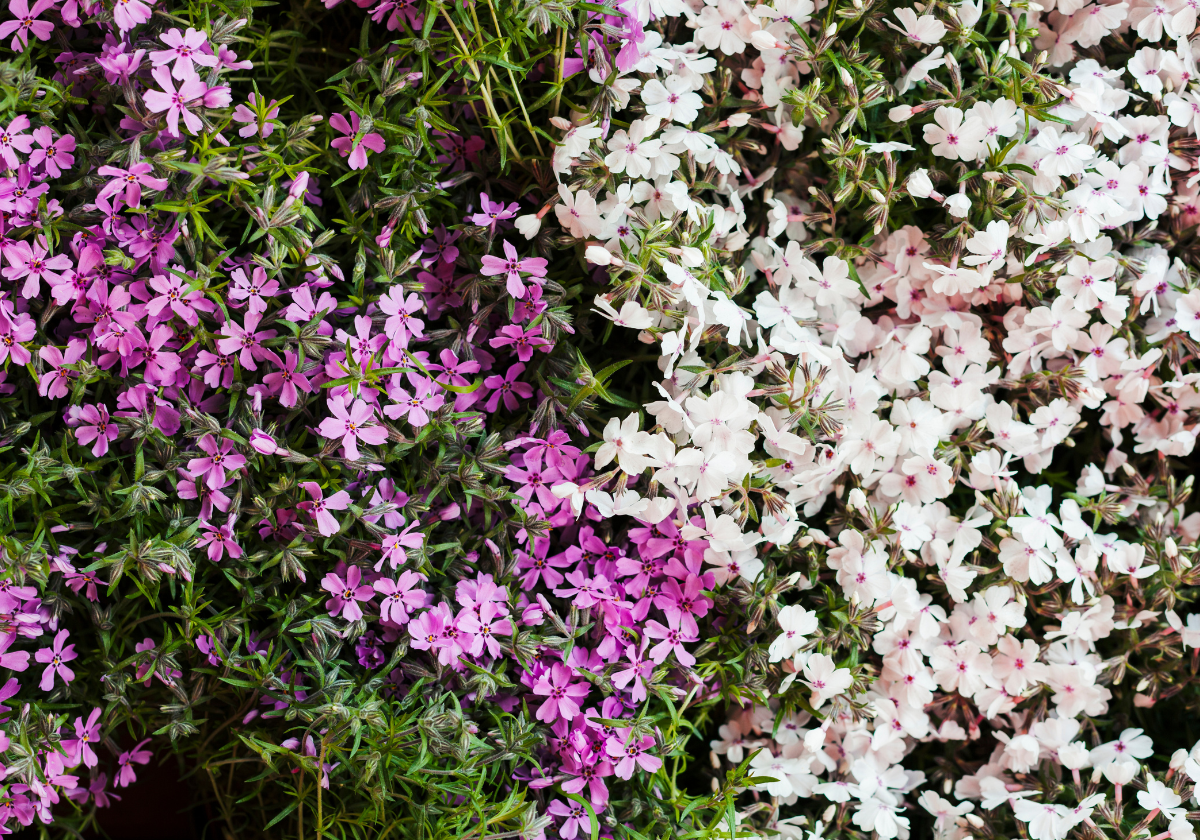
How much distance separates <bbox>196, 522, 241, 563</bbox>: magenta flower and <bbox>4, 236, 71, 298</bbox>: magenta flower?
1.27 ft

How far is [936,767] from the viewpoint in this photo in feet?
5.16

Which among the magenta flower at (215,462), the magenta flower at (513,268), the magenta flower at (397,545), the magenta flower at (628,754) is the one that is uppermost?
the magenta flower at (513,268)

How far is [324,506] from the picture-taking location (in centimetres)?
119

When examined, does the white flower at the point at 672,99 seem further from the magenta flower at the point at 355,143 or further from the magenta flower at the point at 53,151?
the magenta flower at the point at 53,151

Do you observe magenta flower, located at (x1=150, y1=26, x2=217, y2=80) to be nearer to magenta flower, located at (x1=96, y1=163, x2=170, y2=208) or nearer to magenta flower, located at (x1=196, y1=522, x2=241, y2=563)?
magenta flower, located at (x1=96, y1=163, x2=170, y2=208)

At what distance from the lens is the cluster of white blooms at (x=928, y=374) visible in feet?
4.17

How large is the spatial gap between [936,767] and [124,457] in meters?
1.40

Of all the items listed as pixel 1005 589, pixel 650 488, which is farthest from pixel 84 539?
pixel 1005 589

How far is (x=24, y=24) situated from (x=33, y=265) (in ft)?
1.10

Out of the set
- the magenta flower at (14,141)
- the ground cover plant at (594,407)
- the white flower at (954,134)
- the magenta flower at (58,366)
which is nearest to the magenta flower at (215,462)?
the ground cover plant at (594,407)

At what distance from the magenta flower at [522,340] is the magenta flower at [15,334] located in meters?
0.62

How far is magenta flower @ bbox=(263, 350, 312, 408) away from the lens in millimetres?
1219

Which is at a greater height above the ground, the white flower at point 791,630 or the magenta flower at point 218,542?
the magenta flower at point 218,542

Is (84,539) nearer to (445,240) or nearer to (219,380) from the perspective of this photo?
(219,380)
